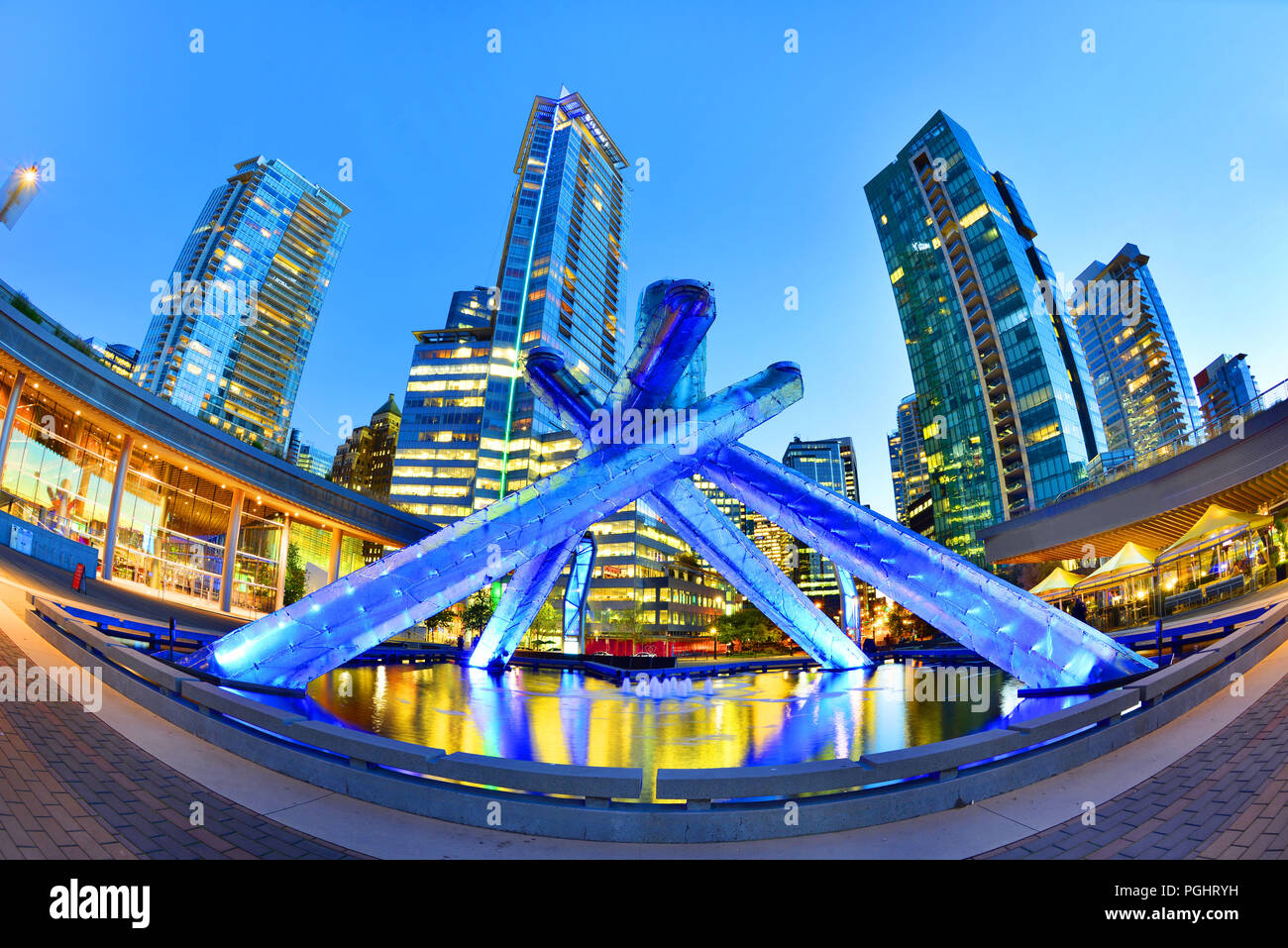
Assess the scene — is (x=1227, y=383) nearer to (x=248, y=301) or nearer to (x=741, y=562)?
(x=741, y=562)

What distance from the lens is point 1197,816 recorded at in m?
4.39

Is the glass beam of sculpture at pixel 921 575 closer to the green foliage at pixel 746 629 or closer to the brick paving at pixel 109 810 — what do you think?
the brick paving at pixel 109 810

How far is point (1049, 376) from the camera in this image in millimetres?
76625

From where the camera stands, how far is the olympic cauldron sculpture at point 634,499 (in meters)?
10.9

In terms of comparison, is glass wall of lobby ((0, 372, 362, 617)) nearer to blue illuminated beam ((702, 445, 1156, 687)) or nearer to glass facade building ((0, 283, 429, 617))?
glass facade building ((0, 283, 429, 617))

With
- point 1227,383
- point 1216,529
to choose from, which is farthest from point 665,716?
point 1227,383

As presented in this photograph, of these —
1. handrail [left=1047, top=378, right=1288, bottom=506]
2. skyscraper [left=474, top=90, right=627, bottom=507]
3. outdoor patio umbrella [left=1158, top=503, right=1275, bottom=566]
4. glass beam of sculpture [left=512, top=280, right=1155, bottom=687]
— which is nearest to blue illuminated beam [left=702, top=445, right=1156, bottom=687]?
glass beam of sculpture [left=512, top=280, right=1155, bottom=687]

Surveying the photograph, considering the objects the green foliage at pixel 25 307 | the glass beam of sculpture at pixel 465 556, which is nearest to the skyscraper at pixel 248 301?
the green foliage at pixel 25 307

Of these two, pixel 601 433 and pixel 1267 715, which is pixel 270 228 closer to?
pixel 601 433

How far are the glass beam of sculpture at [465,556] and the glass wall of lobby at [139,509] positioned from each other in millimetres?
23057

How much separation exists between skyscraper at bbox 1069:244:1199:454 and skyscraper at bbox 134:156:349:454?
615 feet

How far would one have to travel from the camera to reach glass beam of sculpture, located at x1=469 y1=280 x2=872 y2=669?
1253cm
